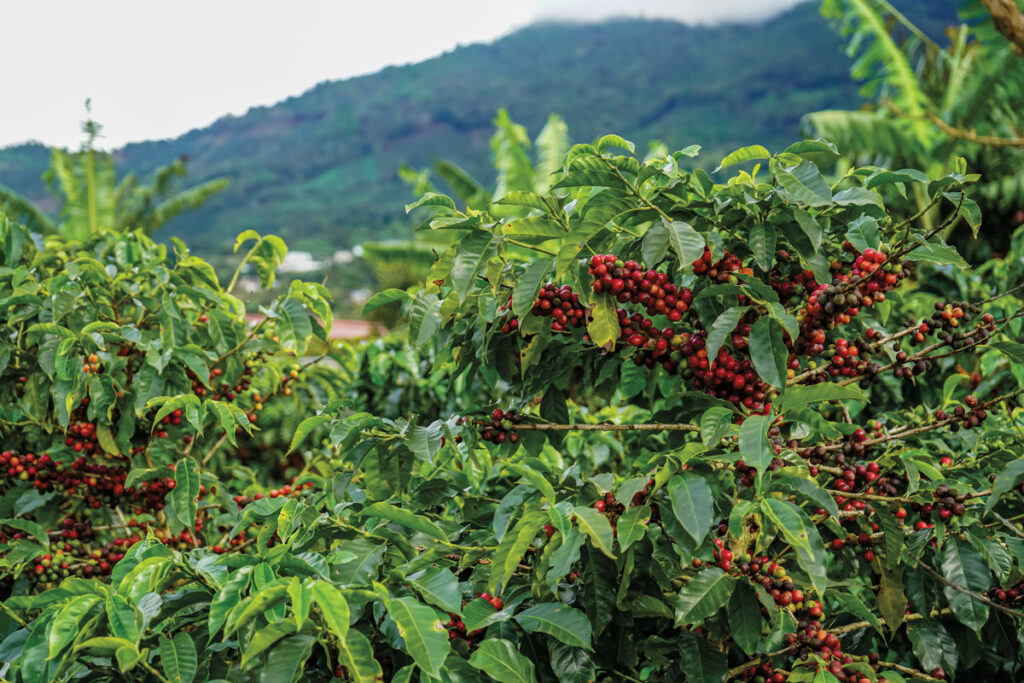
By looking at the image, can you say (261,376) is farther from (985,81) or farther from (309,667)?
(985,81)

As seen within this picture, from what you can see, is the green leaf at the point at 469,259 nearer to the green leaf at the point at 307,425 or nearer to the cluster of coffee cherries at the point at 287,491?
the green leaf at the point at 307,425

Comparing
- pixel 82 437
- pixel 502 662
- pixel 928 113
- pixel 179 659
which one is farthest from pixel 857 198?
pixel 928 113

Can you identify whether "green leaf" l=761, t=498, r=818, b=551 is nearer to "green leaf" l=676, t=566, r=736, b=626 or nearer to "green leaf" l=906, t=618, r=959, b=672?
"green leaf" l=676, t=566, r=736, b=626

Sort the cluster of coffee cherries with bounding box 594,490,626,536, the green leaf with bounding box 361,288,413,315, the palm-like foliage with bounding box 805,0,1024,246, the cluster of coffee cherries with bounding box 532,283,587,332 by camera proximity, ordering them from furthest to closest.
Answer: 1. the palm-like foliage with bounding box 805,0,1024,246
2. the green leaf with bounding box 361,288,413,315
3. the cluster of coffee cherries with bounding box 532,283,587,332
4. the cluster of coffee cherries with bounding box 594,490,626,536

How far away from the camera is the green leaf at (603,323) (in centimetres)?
137

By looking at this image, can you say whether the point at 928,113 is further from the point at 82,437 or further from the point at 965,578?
the point at 82,437

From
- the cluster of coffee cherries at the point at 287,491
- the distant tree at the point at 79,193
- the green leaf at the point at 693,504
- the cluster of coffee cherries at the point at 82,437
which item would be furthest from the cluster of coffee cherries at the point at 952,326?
the distant tree at the point at 79,193

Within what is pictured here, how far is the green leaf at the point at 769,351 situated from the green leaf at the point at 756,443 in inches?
6.8

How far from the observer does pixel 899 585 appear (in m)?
1.46

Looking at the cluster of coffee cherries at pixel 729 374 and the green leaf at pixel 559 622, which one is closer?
the green leaf at pixel 559 622

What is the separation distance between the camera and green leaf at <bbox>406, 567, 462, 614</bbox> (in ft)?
3.76

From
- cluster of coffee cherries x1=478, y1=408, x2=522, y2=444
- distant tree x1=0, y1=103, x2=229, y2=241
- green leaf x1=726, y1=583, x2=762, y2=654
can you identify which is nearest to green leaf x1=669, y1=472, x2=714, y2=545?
green leaf x1=726, y1=583, x2=762, y2=654

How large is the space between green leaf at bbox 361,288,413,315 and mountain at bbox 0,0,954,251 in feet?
135

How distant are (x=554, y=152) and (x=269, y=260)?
1003 centimetres
